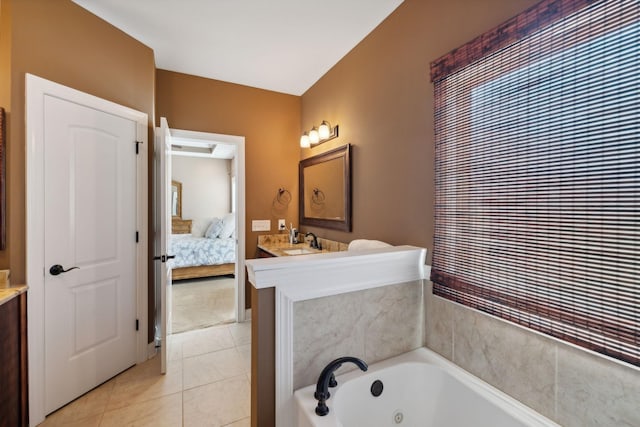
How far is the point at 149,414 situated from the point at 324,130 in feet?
9.10

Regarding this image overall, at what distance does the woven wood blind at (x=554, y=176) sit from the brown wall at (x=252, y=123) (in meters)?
2.37

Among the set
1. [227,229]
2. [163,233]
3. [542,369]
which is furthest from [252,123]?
[542,369]

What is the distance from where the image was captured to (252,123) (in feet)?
11.0

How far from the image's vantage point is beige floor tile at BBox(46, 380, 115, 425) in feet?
5.87

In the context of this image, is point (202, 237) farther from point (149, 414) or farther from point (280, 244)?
point (149, 414)

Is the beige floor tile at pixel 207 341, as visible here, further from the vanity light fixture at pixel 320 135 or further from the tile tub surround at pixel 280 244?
the vanity light fixture at pixel 320 135

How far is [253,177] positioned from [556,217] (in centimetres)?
294

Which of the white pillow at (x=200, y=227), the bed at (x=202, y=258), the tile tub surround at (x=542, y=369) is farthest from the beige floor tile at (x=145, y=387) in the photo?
the white pillow at (x=200, y=227)

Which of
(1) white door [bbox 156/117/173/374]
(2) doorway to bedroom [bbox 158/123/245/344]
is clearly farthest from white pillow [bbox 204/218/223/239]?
(1) white door [bbox 156/117/173/374]

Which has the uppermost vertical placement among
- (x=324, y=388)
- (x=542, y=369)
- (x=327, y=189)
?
(x=327, y=189)

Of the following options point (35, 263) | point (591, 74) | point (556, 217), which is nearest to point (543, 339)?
point (556, 217)

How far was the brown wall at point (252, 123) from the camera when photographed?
9.89 feet

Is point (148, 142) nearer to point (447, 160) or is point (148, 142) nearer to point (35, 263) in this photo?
point (35, 263)

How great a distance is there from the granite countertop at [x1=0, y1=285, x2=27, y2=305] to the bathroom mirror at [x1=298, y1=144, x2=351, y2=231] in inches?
91.0
